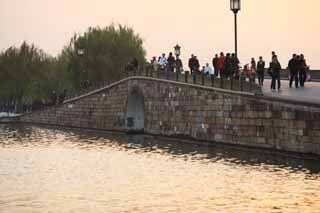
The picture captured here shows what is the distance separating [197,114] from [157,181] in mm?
16354

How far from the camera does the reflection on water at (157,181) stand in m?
18.5

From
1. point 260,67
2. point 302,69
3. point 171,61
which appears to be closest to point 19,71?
point 171,61

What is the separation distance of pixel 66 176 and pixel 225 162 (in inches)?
245

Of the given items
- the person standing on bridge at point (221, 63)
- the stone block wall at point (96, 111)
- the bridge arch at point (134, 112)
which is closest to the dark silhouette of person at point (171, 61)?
the bridge arch at point (134, 112)

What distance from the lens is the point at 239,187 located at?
21250 millimetres

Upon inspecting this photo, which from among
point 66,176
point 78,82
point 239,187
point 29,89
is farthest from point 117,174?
point 29,89

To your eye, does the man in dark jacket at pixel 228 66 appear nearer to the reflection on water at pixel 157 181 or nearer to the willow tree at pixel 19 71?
the reflection on water at pixel 157 181

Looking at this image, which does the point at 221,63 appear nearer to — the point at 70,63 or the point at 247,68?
the point at 247,68

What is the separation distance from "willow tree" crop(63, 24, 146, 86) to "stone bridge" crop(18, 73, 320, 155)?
1845 centimetres

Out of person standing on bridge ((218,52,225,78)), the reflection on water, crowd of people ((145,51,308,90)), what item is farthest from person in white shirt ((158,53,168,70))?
the reflection on water

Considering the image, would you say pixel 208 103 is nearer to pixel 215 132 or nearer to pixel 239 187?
pixel 215 132

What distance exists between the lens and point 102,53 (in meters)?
83.5

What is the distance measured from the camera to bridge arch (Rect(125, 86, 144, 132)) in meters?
50.7

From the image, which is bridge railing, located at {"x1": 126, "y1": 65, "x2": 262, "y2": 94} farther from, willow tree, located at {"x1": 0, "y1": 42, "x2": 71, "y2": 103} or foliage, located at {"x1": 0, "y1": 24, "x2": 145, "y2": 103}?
willow tree, located at {"x1": 0, "y1": 42, "x2": 71, "y2": 103}
